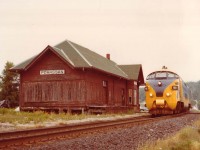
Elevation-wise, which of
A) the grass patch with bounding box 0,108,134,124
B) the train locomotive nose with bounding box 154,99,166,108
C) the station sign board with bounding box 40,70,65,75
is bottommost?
the grass patch with bounding box 0,108,134,124

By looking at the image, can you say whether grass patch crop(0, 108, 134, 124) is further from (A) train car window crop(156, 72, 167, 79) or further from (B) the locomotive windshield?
(A) train car window crop(156, 72, 167, 79)

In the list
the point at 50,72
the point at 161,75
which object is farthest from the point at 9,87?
the point at 161,75

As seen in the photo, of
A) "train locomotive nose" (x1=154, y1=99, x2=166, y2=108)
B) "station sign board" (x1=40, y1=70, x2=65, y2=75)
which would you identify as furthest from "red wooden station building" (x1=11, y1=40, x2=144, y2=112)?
"train locomotive nose" (x1=154, y1=99, x2=166, y2=108)

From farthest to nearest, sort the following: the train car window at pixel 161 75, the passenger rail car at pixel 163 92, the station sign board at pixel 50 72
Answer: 1. the station sign board at pixel 50 72
2. the train car window at pixel 161 75
3. the passenger rail car at pixel 163 92

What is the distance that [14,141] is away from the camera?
303 inches

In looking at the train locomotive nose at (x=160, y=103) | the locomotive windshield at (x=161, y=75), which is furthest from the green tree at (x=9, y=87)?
the train locomotive nose at (x=160, y=103)

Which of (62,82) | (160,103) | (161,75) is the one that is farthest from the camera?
(62,82)

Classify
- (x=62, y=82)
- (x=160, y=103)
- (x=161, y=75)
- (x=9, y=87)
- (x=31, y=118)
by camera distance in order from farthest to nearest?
(x=9, y=87) → (x=62, y=82) → (x=161, y=75) → (x=160, y=103) → (x=31, y=118)

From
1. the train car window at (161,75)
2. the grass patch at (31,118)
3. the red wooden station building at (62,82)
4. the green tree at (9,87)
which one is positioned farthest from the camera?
the green tree at (9,87)

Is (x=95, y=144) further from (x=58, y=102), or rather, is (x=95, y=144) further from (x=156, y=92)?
(x=58, y=102)

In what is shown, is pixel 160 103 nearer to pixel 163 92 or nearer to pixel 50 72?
pixel 163 92

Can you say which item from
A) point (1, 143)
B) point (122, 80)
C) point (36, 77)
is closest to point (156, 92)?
point (36, 77)

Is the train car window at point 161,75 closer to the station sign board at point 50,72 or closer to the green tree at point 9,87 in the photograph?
the station sign board at point 50,72

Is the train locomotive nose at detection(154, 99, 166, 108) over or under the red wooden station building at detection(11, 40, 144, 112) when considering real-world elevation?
under
